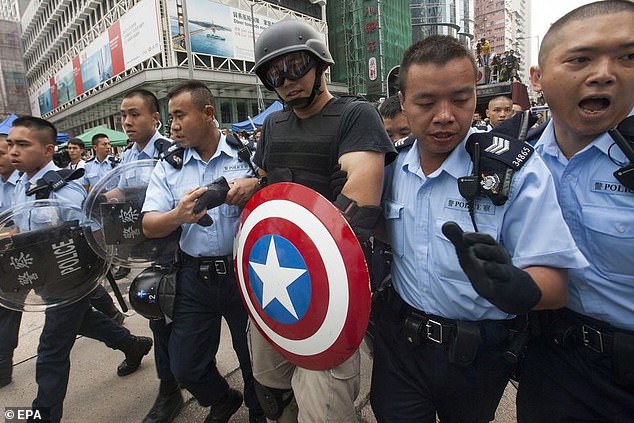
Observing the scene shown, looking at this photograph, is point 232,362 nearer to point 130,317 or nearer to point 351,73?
point 130,317

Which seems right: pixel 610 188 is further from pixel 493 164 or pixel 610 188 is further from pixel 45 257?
pixel 45 257

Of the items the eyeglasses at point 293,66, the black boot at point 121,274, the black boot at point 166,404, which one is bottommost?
the black boot at point 166,404

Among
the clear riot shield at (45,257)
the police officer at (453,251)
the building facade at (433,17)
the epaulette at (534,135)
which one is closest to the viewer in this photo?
the police officer at (453,251)

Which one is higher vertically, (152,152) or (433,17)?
(433,17)

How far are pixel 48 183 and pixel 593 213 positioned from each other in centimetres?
277

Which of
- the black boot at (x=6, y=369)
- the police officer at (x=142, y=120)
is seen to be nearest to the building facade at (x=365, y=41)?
the police officer at (x=142, y=120)

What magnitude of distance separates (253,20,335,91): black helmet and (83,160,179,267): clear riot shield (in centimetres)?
116

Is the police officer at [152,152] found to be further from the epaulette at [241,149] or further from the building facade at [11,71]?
the building facade at [11,71]

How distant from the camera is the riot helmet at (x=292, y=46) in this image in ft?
5.10

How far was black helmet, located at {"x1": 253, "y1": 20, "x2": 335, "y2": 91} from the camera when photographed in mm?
1550

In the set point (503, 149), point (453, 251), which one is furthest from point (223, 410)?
point (503, 149)

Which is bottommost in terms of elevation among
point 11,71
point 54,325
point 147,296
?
point 54,325

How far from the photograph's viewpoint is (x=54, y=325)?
7.38 feet

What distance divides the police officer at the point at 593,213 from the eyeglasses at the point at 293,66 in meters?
0.88
